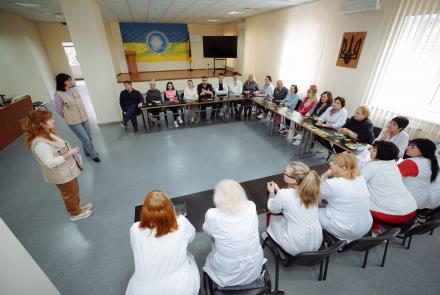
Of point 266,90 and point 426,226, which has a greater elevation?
point 266,90

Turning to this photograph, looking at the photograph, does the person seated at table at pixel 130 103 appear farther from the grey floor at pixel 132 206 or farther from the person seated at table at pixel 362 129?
the person seated at table at pixel 362 129

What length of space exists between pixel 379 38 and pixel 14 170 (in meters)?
7.90

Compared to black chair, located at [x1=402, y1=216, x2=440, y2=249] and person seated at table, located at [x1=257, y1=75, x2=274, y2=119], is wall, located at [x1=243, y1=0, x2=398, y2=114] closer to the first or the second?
person seated at table, located at [x1=257, y1=75, x2=274, y2=119]

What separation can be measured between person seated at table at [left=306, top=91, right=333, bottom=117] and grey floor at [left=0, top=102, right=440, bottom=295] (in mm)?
1008

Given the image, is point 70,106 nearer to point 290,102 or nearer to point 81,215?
point 81,215

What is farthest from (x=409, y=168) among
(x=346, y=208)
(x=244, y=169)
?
(x=244, y=169)

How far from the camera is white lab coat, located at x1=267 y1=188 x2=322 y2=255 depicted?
1712 millimetres

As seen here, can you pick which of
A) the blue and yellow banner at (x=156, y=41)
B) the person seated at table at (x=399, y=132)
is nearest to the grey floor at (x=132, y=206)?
the person seated at table at (x=399, y=132)

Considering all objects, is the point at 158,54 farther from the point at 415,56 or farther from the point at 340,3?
the point at 415,56

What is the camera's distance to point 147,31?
10336 millimetres

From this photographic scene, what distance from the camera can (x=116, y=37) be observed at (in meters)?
10.0

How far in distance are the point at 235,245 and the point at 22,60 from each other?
32.9 feet

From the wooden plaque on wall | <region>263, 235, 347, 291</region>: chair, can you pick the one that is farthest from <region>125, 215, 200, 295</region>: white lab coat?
the wooden plaque on wall

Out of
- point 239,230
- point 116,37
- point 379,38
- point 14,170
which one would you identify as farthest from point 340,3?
point 116,37
